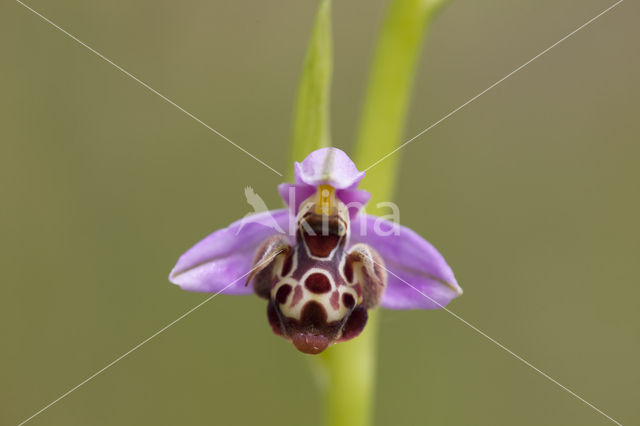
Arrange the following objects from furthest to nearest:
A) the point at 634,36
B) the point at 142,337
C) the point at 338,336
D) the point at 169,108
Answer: the point at 634,36
the point at 169,108
the point at 142,337
the point at 338,336

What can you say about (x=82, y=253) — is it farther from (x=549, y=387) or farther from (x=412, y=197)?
(x=549, y=387)

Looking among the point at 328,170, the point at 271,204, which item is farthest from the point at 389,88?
the point at 271,204

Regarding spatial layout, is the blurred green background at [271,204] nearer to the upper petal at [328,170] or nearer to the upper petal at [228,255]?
the upper petal at [228,255]

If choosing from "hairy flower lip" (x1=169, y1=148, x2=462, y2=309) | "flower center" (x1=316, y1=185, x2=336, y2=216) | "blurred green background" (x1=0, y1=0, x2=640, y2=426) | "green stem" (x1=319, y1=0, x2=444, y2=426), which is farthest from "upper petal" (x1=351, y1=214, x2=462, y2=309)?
"blurred green background" (x1=0, y1=0, x2=640, y2=426)

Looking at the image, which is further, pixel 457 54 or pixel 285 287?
pixel 457 54

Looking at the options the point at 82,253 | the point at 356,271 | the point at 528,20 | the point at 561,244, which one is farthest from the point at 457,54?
the point at 356,271

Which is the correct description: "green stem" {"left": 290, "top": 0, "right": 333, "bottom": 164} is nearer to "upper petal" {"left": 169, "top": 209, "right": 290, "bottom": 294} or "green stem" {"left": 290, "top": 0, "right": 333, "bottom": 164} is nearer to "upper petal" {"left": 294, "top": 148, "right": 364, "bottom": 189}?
"upper petal" {"left": 294, "top": 148, "right": 364, "bottom": 189}

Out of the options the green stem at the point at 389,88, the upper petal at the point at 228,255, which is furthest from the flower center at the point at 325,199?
the green stem at the point at 389,88
